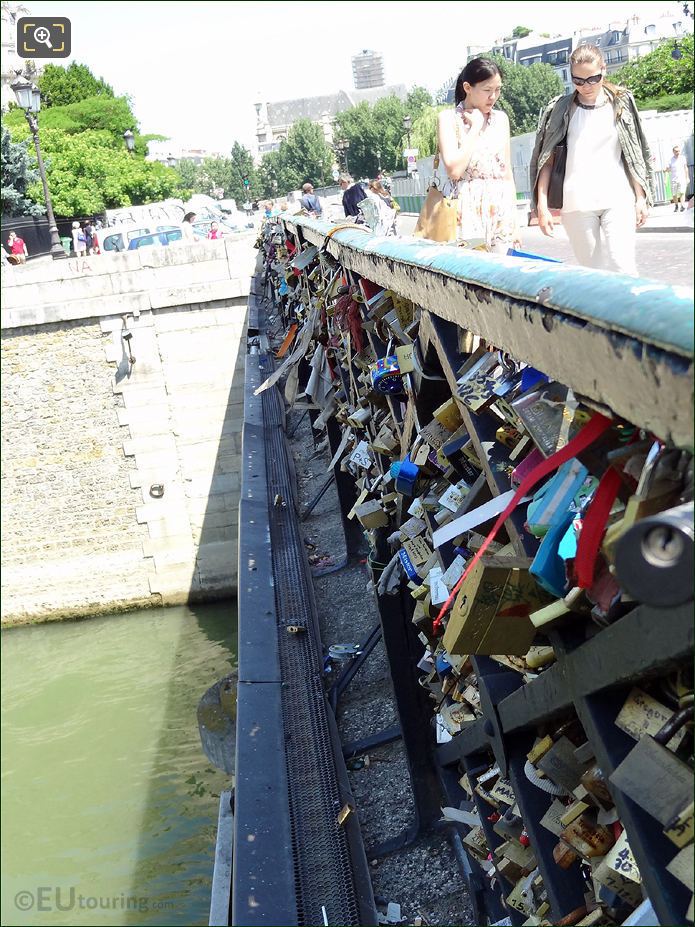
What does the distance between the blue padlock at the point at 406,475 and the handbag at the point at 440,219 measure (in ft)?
6.90

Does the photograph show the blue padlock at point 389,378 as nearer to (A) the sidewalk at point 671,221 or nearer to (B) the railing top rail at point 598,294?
(A) the sidewalk at point 671,221

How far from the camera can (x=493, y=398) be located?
1.77 metres

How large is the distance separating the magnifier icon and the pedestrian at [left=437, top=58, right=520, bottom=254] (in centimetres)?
848

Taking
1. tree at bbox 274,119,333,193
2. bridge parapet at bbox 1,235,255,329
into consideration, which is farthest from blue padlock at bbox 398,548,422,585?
tree at bbox 274,119,333,193

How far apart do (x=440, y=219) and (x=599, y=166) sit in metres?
0.72

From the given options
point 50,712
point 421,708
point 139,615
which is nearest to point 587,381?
point 421,708

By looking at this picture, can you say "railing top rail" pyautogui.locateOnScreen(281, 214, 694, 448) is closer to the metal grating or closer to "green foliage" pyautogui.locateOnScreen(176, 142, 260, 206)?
the metal grating

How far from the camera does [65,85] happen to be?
5862 centimetres

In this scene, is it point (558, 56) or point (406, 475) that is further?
point (558, 56)

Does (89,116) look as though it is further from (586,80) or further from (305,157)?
(586,80)

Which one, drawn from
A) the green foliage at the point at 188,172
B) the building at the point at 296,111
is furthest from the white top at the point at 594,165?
the building at the point at 296,111

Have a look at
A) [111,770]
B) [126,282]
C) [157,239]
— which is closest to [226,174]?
[157,239]

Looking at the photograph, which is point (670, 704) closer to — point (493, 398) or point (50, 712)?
point (493, 398)

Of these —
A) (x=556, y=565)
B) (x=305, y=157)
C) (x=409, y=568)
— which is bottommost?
(x=409, y=568)
